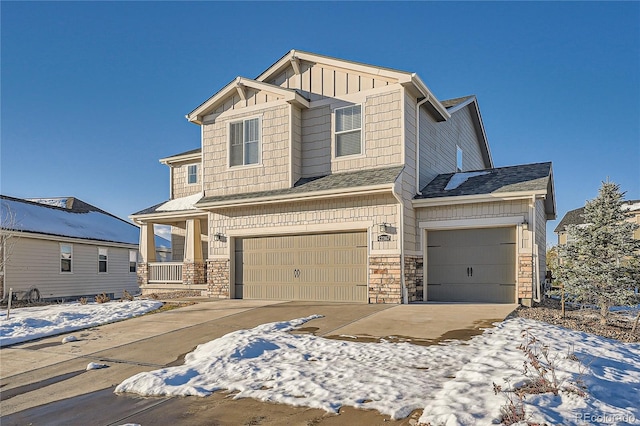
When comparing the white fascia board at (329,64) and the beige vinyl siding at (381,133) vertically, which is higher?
the white fascia board at (329,64)

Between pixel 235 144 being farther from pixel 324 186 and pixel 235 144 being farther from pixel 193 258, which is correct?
pixel 193 258

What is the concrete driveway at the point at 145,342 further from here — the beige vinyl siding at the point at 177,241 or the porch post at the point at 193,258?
the beige vinyl siding at the point at 177,241

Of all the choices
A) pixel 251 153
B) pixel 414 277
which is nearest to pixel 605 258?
pixel 414 277

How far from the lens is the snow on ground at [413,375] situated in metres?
4.03

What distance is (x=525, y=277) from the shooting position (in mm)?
11383

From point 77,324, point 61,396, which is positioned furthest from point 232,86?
point 61,396

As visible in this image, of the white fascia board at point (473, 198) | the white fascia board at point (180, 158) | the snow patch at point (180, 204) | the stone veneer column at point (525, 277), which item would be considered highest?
the white fascia board at point (180, 158)

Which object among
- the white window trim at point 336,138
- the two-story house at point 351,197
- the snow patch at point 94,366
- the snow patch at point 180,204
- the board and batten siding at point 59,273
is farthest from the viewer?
the board and batten siding at point 59,273

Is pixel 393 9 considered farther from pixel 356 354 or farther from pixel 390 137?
pixel 356 354

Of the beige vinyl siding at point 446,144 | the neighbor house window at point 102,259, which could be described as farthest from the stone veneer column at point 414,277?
the neighbor house window at point 102,259

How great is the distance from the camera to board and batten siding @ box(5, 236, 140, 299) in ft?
60.3

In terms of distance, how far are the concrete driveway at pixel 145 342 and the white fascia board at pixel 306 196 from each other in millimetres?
3004

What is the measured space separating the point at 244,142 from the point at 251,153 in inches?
18.0

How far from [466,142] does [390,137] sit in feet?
24.9
